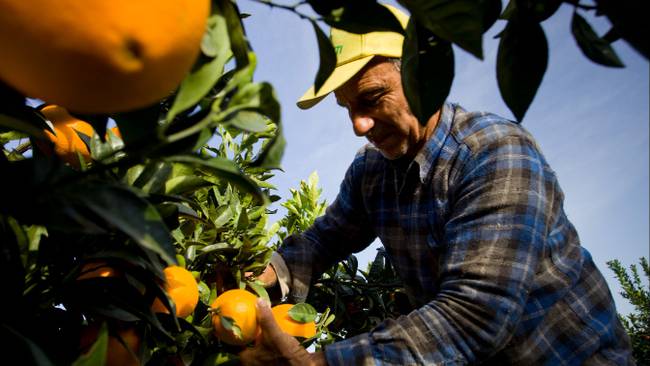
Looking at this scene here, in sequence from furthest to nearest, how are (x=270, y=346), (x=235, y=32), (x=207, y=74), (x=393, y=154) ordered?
(x=393, y=154) → (x=270, y=346) → (x=235, y=32) → (x=207, y=74)

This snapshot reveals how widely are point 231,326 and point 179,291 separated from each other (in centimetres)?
22

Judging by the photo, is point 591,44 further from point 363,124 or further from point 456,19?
point 363,124

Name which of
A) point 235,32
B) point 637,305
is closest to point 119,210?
point 235,32

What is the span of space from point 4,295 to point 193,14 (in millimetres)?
413

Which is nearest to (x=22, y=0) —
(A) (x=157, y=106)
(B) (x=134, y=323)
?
(A) (x=157, y=106)

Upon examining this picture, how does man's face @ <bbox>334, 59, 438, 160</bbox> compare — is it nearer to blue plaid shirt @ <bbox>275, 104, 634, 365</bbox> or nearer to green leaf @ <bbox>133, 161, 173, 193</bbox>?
blue plaid shirt @ <bbox>275, 104, 634, 365</bbox>

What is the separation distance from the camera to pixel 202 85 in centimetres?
50

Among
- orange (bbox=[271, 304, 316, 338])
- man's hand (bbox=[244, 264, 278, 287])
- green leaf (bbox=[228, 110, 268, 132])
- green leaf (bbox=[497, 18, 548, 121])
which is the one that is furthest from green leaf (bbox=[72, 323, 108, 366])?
man's hand (bbox=[244, 264, 278, 287])

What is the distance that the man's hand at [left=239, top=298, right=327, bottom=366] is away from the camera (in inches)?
52.2

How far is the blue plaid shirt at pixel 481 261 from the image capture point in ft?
4.77

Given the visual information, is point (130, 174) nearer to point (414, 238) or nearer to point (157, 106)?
point (157, 106)

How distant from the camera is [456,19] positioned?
538 mm

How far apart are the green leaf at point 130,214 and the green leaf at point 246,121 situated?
115 millimetres

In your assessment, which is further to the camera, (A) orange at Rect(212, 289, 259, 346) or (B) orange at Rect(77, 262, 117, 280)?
(A) orange at Rect(212, 289, 259, 346)
